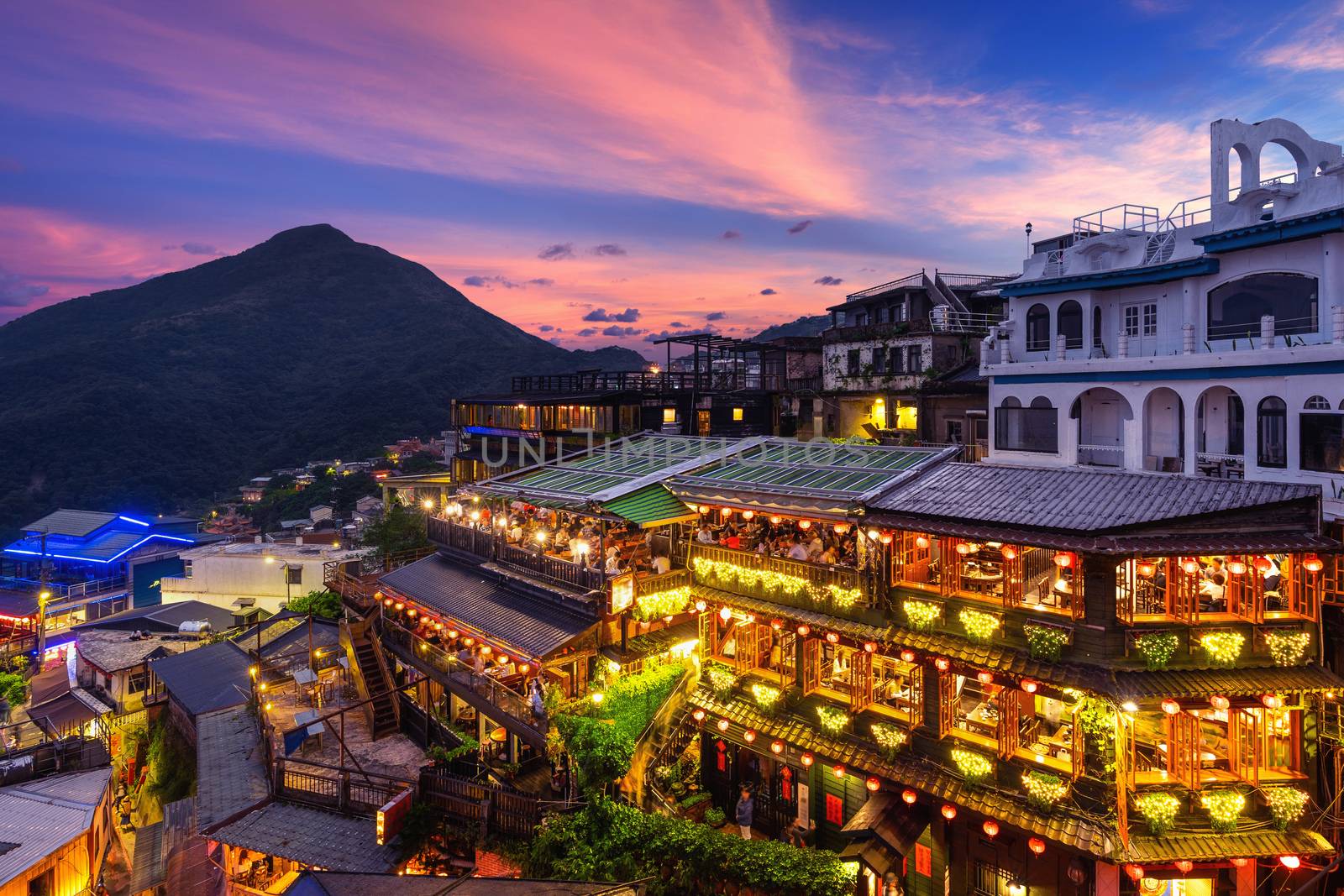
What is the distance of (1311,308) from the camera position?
1964 centimetres

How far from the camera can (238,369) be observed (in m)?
137

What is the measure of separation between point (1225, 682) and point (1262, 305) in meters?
13.8

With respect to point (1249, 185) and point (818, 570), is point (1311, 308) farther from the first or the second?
point (818, 570)

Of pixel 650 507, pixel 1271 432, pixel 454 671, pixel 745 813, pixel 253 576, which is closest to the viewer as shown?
pixel 1271 432

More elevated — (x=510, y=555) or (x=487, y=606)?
(x=510, y=555)

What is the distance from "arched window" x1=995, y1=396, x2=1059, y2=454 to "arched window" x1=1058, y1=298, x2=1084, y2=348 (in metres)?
2.82

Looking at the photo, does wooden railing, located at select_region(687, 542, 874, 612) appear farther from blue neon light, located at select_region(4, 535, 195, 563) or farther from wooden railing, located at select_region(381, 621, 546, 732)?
blue neon light, located at select_region(4, 535, 195, 563)

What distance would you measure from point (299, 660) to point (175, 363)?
129 metres

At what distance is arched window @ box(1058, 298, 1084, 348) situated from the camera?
90.5ft

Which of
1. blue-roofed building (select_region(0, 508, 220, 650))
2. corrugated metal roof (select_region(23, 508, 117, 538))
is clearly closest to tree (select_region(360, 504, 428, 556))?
blue-roofed building (select_region(0, 508, 220, 650))

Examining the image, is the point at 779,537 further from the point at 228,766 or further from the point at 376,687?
the point at 228,766

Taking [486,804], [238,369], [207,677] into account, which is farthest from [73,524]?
[238,369]

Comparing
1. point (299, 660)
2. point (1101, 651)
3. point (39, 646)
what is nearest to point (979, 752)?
point (1101, 651)

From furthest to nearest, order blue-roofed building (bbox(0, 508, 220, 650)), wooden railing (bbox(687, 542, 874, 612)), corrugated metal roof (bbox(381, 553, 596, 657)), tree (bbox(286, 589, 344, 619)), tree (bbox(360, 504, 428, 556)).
A: blue-roofed building (bbox(0, 508, 220, 650))
tree (bbox(360, 504, 428, 556))
tree (bbox(286, 589, 344, 619))
corrugated metal roof (bbox(381, 553, 596, 657))
wooden railing (bbox(687, 542, 874, 612))
